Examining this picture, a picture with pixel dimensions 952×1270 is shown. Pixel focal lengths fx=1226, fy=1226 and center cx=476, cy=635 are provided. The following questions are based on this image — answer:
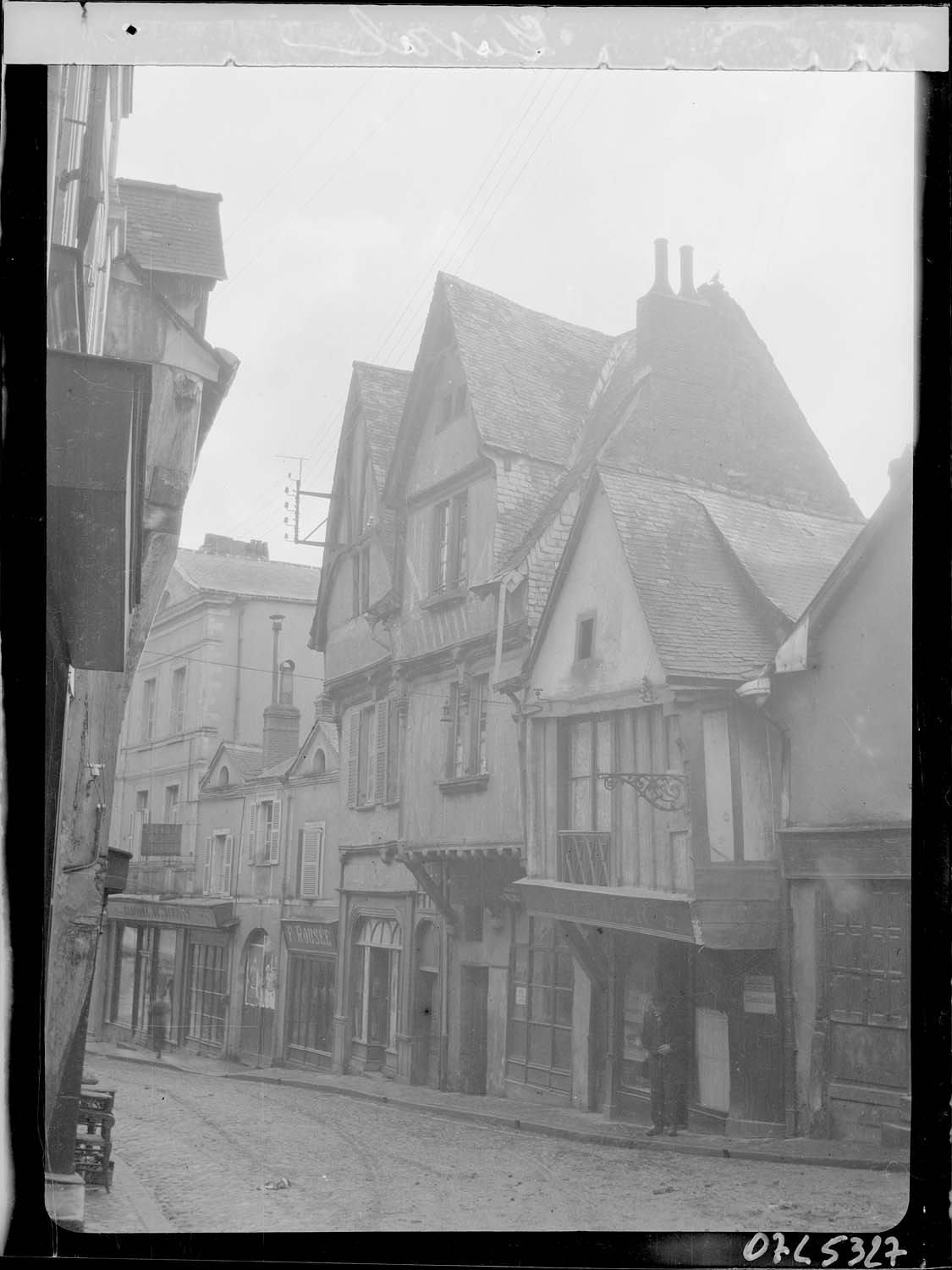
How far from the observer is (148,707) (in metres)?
4.71

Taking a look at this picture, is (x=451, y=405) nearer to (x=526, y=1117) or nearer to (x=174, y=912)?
(x=174, y=912)

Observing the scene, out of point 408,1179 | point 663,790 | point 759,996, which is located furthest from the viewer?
point 663,790

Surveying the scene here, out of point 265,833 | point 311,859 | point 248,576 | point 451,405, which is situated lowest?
point 311,859

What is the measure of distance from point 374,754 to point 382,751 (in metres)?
0.05

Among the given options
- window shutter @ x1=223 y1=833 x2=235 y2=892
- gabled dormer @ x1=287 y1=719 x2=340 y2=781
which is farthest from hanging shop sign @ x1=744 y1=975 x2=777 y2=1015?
window shutter @ x1=223 y1=833 x2=235 y2=892

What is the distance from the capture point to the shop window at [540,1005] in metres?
4.75

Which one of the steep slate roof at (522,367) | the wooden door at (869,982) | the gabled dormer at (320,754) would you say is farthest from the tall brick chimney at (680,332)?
the wooden door at (869,982)

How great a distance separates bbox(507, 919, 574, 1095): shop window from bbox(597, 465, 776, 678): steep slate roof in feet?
3.98

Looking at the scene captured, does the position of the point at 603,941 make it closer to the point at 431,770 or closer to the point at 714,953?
the point at 714,953

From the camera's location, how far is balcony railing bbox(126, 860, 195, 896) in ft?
15.2

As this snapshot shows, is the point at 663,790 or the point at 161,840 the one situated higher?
the point at 663,790

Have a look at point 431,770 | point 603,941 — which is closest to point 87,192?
point 431,770

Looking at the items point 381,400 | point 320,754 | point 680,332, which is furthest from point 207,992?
point 680,332

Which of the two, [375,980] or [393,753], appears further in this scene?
[393,753]
